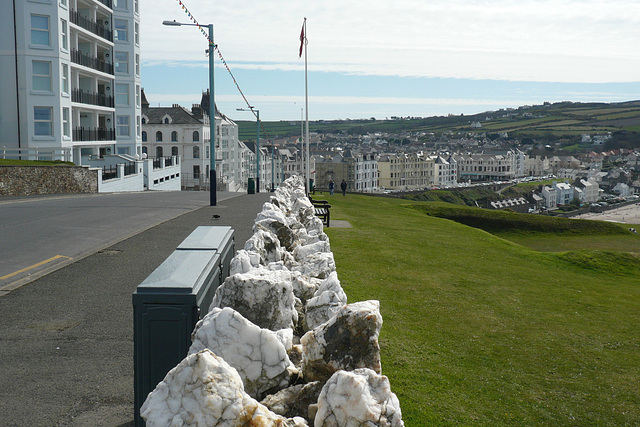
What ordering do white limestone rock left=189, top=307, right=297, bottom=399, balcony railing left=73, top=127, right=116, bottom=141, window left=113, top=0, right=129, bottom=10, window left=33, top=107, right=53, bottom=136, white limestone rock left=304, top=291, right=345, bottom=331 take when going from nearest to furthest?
white limestone rock left=189, top=307, right=297, bottom=399 → white limestone rock left=304, top=291, right=345, bottom=331 → window left=33, top=107, right=53, bottom=136 → balcony railing left=73, top=127, right=116, bottom=141 → window left=113, top=0, right=129, bottom=10

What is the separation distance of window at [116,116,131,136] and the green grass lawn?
38.1 meters

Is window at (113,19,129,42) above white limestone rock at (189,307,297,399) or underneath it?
above

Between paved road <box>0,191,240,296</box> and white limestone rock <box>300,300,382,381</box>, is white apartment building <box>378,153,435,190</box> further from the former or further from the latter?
white limestone rock <box>300,300,382,381</box>

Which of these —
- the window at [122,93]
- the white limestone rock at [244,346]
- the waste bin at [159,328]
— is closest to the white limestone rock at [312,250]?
the waste bin at [159,328]

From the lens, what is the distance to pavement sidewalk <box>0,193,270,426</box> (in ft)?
20.5

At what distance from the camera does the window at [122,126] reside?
183 ft

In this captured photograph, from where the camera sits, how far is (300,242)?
39.6 ft

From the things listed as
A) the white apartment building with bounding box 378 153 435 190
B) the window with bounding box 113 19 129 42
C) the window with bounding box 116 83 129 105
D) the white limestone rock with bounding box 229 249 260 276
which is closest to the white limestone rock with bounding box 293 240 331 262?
the white limestone rock with bounding box 229 249 260 276

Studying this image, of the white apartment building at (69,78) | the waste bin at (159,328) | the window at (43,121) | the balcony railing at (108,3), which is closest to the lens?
the waste bin at (159,328)

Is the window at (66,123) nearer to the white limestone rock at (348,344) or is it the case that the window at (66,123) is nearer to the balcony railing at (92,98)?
the balcony railing at (92,98)

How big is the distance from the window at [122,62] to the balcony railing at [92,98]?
203 inches

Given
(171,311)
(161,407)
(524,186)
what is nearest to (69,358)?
(171,311)

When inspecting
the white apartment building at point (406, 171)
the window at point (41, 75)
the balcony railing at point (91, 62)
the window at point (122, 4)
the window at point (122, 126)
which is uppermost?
the window at point (122, 4)

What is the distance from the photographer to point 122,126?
184 feet
